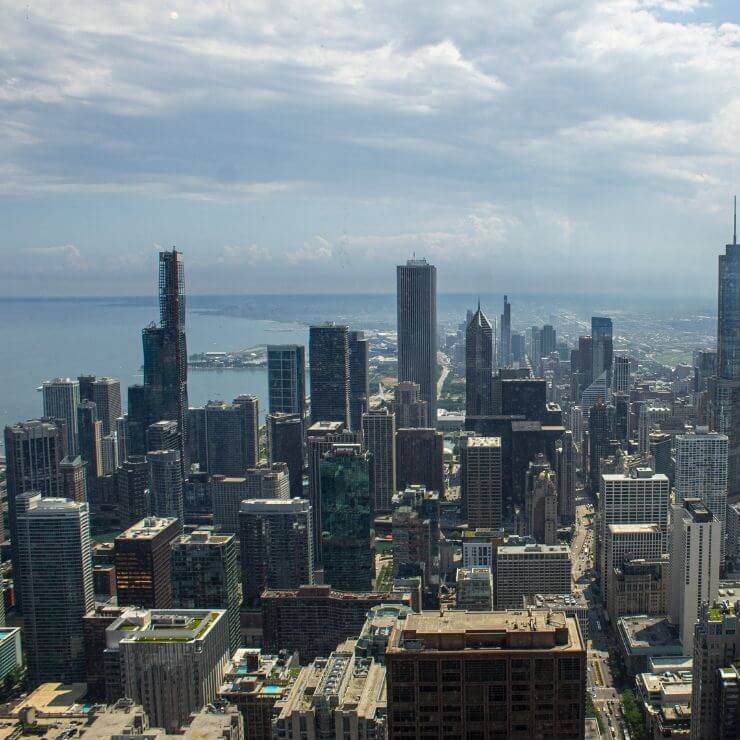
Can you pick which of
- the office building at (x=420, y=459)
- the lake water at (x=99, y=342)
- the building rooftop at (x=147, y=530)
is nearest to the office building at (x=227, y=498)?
the office building at (x=420, y=459)

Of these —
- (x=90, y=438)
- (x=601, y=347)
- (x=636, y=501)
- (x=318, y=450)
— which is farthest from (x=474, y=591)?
(x=601, y=347)

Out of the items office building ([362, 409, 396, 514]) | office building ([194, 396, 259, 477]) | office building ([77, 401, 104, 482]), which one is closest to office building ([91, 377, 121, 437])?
office building ([77, 401, 104, 482])

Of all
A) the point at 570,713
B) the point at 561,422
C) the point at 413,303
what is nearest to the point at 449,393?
the point at 413,303

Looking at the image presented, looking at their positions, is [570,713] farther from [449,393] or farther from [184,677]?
[449,393]

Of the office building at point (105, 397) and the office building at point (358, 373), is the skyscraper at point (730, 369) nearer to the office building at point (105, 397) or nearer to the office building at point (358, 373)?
the office building at point (358, 373)

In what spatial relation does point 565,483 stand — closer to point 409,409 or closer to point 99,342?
point 409,409

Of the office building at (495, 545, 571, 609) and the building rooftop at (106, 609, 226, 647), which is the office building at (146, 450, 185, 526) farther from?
the building rooftop at (106, 609, 226, 647)
